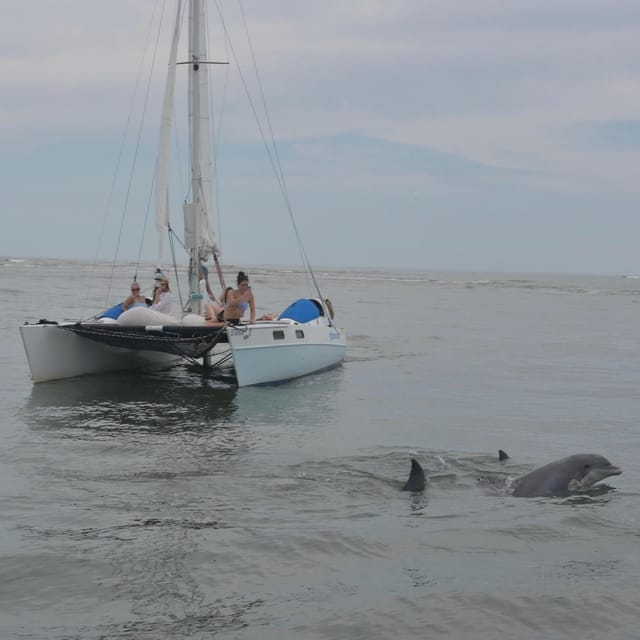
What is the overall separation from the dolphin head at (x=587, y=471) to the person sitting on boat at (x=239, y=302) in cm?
801

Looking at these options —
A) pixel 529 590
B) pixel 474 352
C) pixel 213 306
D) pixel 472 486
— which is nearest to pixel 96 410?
pixel 213 306

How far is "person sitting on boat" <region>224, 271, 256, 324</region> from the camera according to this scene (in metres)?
16.0

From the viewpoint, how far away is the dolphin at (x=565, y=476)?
8.65 m

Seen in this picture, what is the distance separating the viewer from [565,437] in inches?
468

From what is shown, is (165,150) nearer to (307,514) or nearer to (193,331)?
(193,331)

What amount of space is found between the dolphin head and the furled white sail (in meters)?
10.1

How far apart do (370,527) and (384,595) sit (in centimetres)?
140

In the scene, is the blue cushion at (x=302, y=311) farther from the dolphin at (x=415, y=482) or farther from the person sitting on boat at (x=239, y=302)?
the dolphin at (x=415, y=482)

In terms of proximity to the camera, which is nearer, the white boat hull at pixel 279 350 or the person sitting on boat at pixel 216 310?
the white boat hull at pixel 279 350

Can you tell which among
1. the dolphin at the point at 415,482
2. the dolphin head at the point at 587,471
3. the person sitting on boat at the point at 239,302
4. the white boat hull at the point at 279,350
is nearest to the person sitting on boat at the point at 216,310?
the person sitting on boat at the point at 239,302

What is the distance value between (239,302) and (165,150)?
11.0 feet

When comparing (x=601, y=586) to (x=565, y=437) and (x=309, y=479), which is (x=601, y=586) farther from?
(x=565, y=437)

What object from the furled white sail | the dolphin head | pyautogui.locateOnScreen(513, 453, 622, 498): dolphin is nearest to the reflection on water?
the furled white sail

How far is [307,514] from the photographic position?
774cm
